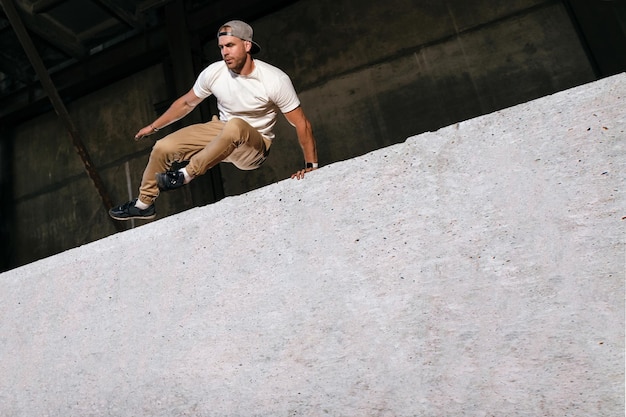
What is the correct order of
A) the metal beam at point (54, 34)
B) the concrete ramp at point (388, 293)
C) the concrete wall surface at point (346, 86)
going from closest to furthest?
1. the concrete ramp at point (388, 293)
2. the concrete wall surface at point (346, 86)
3. the metal beam at point (54, 34)

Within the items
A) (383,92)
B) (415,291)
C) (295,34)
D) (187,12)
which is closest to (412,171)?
(415,291)

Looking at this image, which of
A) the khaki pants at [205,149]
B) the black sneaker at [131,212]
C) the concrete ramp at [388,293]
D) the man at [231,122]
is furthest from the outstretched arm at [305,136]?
the black sneaker at [131,212]

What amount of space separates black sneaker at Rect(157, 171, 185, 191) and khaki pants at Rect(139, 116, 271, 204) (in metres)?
0.07

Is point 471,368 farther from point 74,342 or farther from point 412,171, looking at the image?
point 74,342

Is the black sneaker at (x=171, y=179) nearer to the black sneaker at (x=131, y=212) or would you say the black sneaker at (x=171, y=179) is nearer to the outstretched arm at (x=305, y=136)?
the black sneaker at (x=131, y=212)

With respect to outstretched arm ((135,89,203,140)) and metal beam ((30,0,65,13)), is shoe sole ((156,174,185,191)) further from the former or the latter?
metal beam ((30,0,65,13))

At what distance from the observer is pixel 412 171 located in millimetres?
1656

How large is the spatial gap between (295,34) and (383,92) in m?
1.70

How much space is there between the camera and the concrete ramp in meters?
1.38

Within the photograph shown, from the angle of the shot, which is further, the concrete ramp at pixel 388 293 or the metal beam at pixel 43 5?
the metal beam at pixel 43 5

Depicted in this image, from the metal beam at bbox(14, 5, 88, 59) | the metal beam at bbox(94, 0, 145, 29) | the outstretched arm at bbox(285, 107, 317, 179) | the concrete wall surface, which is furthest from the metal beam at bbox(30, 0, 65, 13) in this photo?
the outstretched arm at bbox(285, 107, 317, 179)

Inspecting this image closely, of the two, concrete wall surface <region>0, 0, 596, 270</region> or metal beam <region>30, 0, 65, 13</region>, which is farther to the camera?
metal beam <region>30, 0, 65, 13</region>

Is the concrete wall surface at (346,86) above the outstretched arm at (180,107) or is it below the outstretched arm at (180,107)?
above

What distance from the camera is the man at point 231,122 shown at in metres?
2.62
